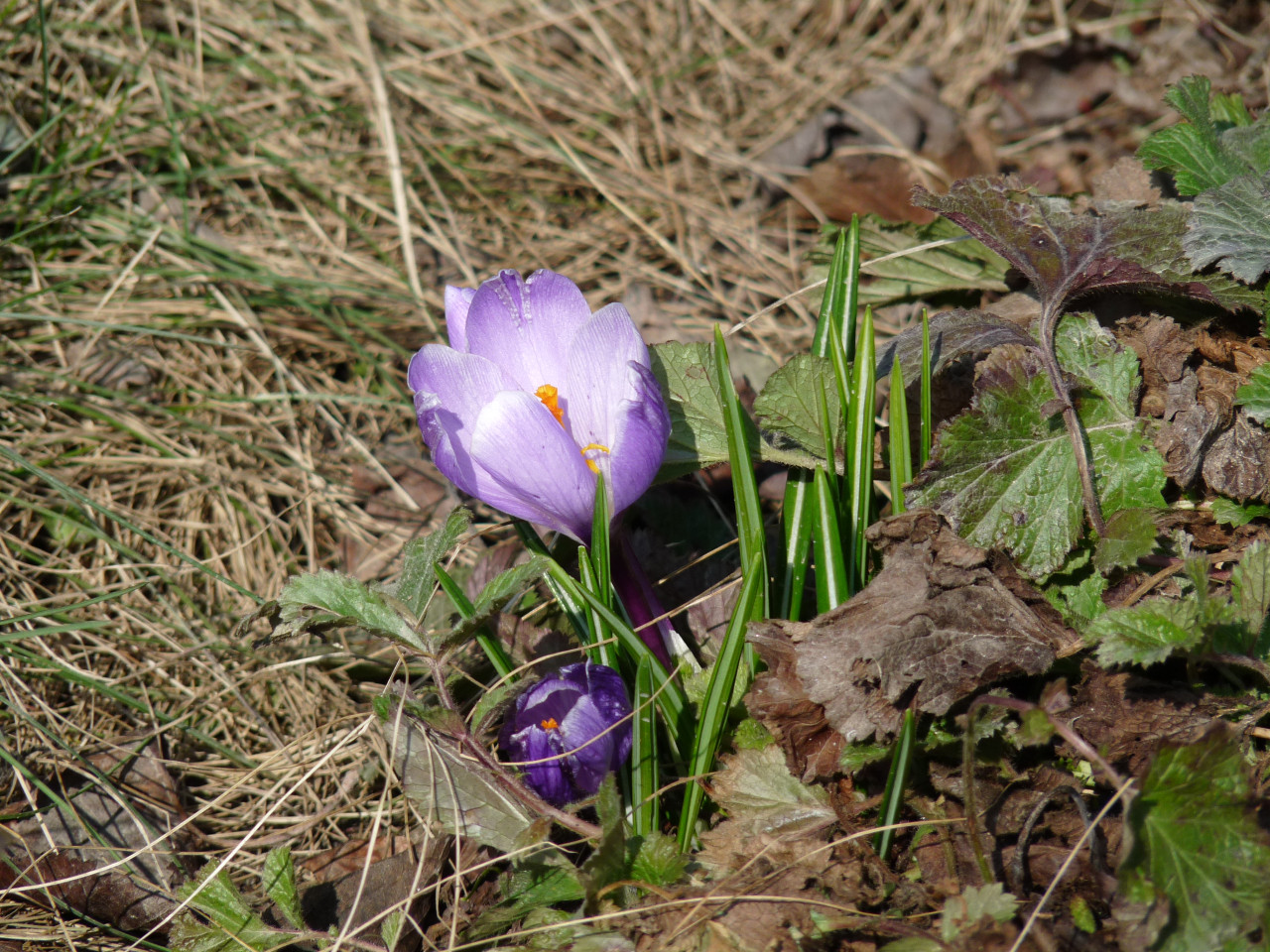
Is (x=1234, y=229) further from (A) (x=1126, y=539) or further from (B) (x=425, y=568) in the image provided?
(B) (x=425, y=568)

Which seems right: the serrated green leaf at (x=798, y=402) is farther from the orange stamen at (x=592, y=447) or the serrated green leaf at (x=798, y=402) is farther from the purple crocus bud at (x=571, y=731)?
the purple crocus bud at (x=571, y=731)

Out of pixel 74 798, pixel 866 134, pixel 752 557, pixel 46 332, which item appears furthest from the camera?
pixel 866 134

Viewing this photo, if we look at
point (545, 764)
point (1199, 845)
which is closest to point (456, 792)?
point (545, 764)

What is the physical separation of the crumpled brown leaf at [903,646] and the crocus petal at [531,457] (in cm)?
36

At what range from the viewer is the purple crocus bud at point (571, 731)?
1.44m

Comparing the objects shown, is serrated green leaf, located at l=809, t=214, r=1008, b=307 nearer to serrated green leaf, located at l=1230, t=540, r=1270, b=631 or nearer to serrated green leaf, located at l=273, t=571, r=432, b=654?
serrated green leaf, located at l=1230, t=540, r=1270, b=631

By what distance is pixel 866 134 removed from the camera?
3176mm

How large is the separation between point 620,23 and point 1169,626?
2.95m

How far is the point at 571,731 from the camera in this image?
1.43 metres

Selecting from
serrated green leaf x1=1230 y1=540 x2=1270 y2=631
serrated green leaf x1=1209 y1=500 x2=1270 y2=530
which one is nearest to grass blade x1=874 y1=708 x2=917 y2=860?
serrated green leaf x1=1230 y1=540 x2=1270 y2=631

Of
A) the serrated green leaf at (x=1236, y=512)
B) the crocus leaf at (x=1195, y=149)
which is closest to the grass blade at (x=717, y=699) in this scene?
the serrated green leaf at (x=1236, y=512)

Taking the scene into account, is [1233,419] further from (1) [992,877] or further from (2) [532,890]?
(2) [532,890]

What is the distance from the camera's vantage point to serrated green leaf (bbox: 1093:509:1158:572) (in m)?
1.36

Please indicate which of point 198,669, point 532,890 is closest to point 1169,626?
point 532,890
